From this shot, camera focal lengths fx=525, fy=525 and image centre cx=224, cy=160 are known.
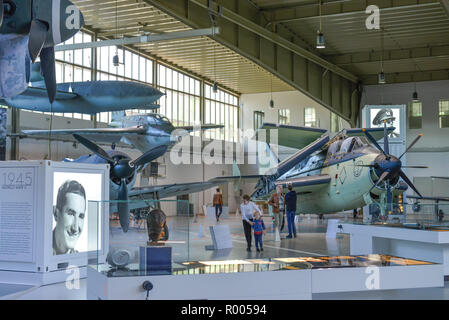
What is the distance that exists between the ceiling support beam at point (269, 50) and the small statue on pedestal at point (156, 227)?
939cm

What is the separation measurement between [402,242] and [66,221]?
227 inches

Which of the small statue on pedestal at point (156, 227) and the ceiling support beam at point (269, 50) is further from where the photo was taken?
the ceiling support beam at point (269, 50)

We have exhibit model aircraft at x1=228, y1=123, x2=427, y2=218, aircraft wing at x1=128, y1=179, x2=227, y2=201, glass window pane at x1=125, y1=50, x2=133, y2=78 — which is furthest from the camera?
glass window pane at x1=125, y1=50, x2=133, y2=78

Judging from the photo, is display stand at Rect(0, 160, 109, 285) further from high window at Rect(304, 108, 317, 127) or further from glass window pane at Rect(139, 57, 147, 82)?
high window at Rect(304, 108, 317, 127)

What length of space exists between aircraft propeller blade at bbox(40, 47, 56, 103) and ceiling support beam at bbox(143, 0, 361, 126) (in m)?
6.47

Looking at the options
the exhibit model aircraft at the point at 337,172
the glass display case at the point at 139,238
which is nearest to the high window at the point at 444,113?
the exhibit model aircraft at the point at 337,172

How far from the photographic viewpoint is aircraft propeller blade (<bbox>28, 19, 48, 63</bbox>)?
651 centimetres

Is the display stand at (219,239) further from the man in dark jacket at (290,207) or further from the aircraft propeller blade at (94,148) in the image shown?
the aircraft propeller blade at (94,148)

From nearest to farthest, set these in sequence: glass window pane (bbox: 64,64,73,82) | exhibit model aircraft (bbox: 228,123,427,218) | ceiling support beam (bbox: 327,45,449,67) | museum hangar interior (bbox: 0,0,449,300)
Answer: museum hangar interior (bbox: 0,0,449,300) → exhibit model aircraft (bbox: 228,123,427,218) → glass window pane (bbox: 64,64,73,82) → ceiling support beam (bbox: 327,45,449,67)

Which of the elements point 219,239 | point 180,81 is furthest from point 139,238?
point 180,81

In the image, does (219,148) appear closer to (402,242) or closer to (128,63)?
(128,63)

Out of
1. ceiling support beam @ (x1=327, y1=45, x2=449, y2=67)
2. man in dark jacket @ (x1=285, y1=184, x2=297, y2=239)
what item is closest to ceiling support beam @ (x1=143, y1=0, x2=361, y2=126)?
ceiling support beam @ (x1=327, y1=45, x2=449, y2=67)

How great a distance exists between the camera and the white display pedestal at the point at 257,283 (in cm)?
499
